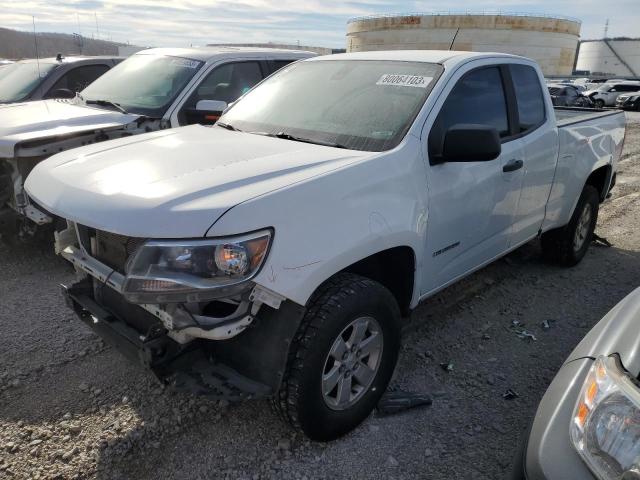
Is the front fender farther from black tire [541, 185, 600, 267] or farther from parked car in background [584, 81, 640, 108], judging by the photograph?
parked car in background [584, 81, 640, 108]

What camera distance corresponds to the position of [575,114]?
223 inches

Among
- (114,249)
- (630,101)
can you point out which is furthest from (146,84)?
(630,101)

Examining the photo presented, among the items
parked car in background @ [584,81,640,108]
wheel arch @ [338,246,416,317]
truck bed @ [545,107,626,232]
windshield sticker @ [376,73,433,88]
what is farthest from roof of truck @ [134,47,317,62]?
parked car in background @ [584,81,640,108]

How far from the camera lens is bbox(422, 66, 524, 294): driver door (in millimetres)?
2988

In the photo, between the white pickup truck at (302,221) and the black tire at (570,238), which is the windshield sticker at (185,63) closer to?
the white pickup truck at (302,221)

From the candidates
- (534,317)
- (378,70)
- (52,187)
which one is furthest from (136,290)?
(534,317)

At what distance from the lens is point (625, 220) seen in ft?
22.6

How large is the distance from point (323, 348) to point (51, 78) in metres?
6.52

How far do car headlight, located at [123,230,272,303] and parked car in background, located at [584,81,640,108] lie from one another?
30.9m

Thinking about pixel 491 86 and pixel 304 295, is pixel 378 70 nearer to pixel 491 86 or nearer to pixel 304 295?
pixel 491 86

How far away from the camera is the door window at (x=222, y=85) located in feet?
17.5

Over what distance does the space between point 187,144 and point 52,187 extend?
78 cm

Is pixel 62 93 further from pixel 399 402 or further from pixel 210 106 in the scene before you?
pixel 399 402

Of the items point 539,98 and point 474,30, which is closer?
point 539,98
